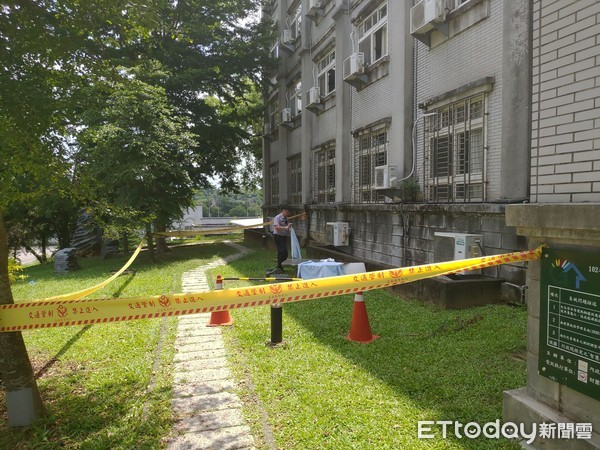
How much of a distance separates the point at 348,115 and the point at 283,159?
7479mm

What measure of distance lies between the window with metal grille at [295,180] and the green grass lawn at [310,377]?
11.5 meters

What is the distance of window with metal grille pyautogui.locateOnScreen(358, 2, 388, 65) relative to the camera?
10758 millimetres

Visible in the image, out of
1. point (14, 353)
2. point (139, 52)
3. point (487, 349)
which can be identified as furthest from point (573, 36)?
point (139, 52)

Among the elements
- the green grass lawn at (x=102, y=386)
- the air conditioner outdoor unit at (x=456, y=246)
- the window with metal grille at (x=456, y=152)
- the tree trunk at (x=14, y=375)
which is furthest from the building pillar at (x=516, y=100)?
the tree trunk at (x=14, y=375)

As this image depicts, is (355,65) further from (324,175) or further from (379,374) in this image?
(379,374)

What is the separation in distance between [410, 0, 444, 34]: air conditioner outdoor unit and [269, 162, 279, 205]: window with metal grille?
13.4 m

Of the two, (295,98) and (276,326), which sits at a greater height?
(295,98)

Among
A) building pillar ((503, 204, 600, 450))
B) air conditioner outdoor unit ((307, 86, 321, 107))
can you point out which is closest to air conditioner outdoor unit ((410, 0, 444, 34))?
air conditioner outdoor unit ((307, 86, 321, 107))

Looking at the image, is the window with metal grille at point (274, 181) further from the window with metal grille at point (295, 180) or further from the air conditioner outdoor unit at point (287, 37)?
the air conditioner outdoor unit at point (287, 37)

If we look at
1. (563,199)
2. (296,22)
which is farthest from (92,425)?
(296,22)

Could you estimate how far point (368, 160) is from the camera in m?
11.7

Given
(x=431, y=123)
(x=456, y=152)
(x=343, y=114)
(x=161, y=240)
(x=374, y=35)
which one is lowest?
(x=161, y=240)

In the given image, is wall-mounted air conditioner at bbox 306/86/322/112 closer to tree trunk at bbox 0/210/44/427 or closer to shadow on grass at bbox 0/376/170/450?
shadow on grass at bbox 0/376/170/450

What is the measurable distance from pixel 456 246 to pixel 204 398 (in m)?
5.14
